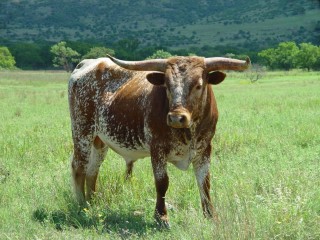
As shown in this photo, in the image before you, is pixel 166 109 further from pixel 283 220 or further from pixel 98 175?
pixel 98 175

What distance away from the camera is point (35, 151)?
10617 mm

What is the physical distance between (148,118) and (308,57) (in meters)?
77.7

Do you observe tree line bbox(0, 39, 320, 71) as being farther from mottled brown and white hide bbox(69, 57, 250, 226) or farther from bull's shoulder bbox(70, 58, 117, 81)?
mottled brown and white hide bbox(69, 57, 250, 226)

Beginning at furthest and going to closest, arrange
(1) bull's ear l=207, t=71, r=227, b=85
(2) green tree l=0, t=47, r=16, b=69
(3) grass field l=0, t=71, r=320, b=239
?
(2) green tree l=0, t=47, r=16, b=69, (1) bull's ear l=207, t=71, r=227, b=85, (3) grass field l=0, t=71, r=320, b=239

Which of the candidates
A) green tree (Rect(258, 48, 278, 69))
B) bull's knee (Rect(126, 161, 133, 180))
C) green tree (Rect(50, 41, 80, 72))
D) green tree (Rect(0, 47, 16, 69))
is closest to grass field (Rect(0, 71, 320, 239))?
bull's knee (Rect(126, 161, 133, 180))

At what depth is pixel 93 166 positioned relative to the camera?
7.80m

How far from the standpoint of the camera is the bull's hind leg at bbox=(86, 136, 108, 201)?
7.77m

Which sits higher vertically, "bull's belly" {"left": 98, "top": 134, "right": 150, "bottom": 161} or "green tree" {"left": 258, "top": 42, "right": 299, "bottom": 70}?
"bull's belly" {"left": 98, "top": 134, "right": 150, "bottom": 161}

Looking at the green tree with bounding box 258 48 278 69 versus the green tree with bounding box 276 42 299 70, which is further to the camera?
the green tree with bounding box 258 48 278 69

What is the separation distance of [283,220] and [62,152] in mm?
6528

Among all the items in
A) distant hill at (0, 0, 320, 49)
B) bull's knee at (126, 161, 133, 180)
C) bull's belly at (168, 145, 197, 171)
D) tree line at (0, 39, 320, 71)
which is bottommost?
distant hill at (0, 0, 320, 49)

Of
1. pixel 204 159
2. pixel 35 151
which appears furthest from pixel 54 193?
pixel 35 151

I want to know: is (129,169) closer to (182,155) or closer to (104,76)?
(104,76)

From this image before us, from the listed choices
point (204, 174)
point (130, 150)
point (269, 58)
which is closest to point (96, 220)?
point (130, 150)
